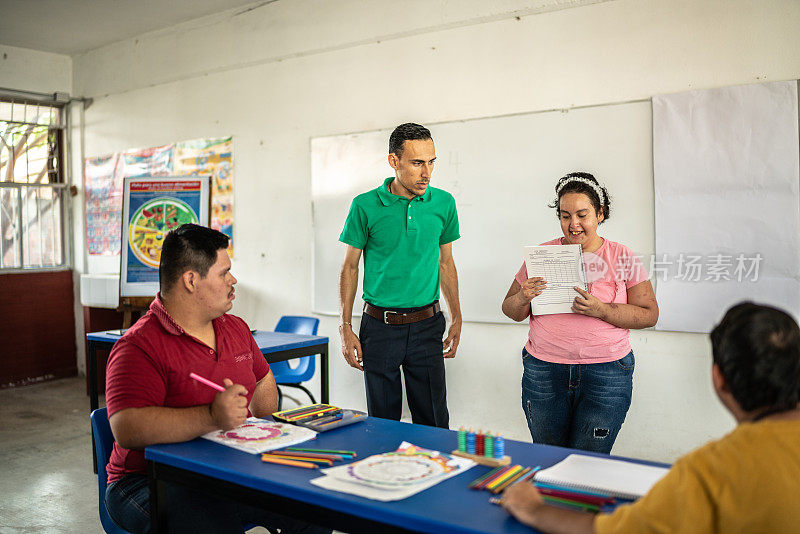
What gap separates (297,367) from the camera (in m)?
4.58

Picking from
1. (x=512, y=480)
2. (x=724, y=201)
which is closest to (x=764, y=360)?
(x=512, y=480)

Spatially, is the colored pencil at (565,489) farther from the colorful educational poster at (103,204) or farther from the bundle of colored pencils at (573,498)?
the colorful educational poster at (103,204)

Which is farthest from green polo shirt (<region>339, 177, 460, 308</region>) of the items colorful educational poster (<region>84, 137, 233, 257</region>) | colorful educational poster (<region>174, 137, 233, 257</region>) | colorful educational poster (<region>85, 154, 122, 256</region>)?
colorful educational poster (<region>85, 154, 122, 256</region>)

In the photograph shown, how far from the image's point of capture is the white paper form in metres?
2.43

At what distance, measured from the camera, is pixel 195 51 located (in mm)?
5891

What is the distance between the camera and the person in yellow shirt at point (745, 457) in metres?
1.03

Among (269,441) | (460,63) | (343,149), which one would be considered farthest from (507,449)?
(343,149)

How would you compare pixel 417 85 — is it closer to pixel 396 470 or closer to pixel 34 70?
pixel 396 470

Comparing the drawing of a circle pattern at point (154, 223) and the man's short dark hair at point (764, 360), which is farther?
the drawing of a circle pattern at point (154, 223)

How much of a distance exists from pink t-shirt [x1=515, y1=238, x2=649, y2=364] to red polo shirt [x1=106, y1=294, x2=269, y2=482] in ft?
3.55

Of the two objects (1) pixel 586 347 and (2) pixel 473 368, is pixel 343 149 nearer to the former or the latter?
(2) pixel 473 368

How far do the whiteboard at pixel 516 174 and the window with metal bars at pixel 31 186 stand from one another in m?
3.80

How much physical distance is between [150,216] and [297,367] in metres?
1.40

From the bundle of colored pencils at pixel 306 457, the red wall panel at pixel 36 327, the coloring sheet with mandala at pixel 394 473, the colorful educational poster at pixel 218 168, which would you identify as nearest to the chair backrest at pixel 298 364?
the colorful educational poster at pixel 218 168
